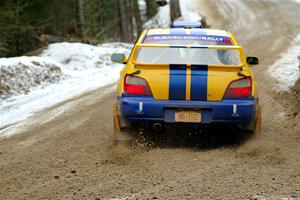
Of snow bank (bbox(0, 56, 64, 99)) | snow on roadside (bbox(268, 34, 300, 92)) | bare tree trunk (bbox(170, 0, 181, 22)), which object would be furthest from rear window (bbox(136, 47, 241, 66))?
bare tree trunk (bbox(170, 0, 181, 22))

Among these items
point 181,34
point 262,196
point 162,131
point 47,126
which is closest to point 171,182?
point 262,196

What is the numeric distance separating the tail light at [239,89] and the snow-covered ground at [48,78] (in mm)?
4164

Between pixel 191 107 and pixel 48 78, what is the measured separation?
911 cm

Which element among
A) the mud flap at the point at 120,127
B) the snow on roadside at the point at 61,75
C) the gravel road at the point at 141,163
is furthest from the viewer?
the snow on roadside at the point at 61,75

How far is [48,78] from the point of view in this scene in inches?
591

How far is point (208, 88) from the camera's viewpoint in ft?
21.7

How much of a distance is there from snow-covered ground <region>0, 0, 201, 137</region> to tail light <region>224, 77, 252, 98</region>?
4.16m

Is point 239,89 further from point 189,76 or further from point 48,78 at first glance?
point 48,78

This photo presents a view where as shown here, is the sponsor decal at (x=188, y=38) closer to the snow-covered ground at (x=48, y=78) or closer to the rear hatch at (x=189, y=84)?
the rear hatch at (x=189, y=84)

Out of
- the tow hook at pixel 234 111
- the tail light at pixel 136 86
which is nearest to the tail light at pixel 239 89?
the tow hook at pixel 234 111

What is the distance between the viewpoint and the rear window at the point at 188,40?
7578 mm

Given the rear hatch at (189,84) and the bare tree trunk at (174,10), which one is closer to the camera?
the rear hatch at (189,84)

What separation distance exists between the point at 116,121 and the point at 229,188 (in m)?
2.37

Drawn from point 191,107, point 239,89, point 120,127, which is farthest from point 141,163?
point 239,89
